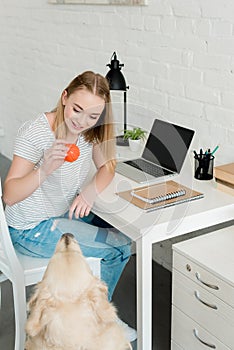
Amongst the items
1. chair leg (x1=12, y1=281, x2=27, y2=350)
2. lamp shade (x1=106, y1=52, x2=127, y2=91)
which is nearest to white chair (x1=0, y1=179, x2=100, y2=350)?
chair leg (x1=12, y1=281, x2=27, y2=350)

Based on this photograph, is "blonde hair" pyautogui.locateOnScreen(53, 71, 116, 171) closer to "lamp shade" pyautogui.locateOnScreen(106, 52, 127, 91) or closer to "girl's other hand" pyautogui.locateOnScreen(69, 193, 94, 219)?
"girl's other hand" pyautogui.locateOnScreen(69, 193, 94, 219)

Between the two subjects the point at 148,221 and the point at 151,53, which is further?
the point at 151,53

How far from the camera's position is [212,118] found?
7.32ft

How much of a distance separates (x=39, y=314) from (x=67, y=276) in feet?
0.38

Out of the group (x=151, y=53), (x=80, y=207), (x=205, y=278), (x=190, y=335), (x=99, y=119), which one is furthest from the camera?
(x=151, y=53)

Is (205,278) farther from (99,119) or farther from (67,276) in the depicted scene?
(99,119)

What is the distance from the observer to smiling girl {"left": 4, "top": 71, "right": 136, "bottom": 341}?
5.92 ft

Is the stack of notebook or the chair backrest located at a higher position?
the stack of notebook

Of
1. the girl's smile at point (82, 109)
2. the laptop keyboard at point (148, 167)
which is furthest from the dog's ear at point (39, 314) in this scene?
the laptop keyboard at point (148, 167)

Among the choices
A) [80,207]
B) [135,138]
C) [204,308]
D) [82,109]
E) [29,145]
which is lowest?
[204,308]

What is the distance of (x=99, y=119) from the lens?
1964 mm

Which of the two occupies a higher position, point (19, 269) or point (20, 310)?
point (19, 269)

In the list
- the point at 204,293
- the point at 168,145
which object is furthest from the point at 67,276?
the point at 168,145

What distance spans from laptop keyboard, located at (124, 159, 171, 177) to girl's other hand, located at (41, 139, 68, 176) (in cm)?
39
